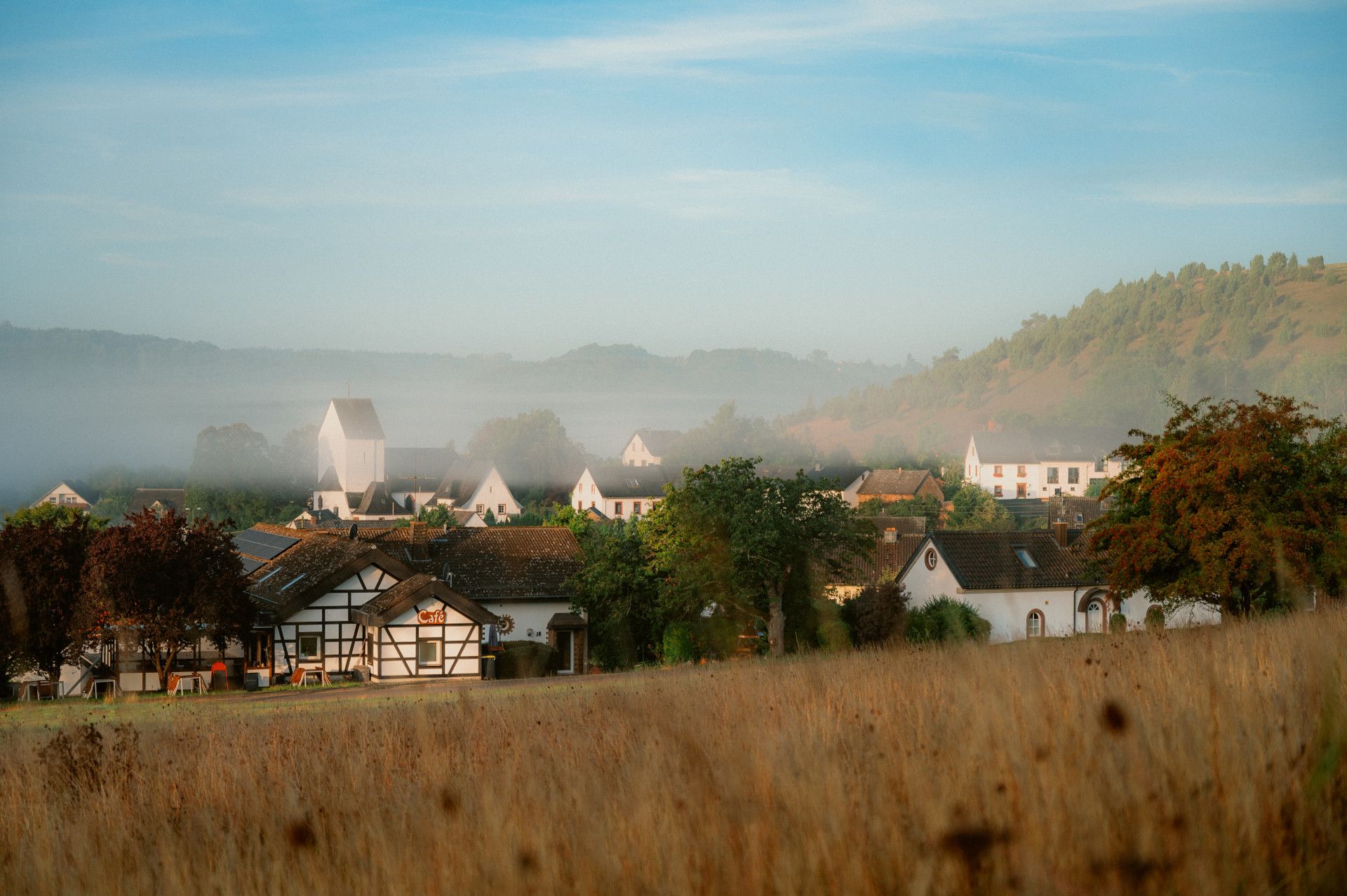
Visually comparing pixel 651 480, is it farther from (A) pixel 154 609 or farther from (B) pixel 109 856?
(B) pixel 109 856

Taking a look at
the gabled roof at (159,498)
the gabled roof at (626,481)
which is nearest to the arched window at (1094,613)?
the gabled roof at (626,481)

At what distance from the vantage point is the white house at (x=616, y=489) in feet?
410

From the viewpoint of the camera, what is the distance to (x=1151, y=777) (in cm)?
424

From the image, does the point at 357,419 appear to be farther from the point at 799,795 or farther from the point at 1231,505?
the point at 799,795

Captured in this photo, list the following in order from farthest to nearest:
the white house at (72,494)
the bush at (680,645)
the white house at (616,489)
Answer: the white house at (72,494) < the white house at (616,489) < the bush at (680,645)

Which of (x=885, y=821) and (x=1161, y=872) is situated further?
(x=885, y=821)

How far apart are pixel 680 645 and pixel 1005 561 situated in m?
17.4

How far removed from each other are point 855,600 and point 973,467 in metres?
115

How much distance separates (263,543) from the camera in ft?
181

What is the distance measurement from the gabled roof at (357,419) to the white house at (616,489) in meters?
33.9

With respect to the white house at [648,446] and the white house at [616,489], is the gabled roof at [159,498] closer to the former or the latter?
the white house at [616,489]

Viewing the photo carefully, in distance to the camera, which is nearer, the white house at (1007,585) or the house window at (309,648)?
the house window at (309,648)

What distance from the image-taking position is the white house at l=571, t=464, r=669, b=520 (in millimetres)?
125062

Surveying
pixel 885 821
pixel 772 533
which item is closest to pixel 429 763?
pixel 885 821
